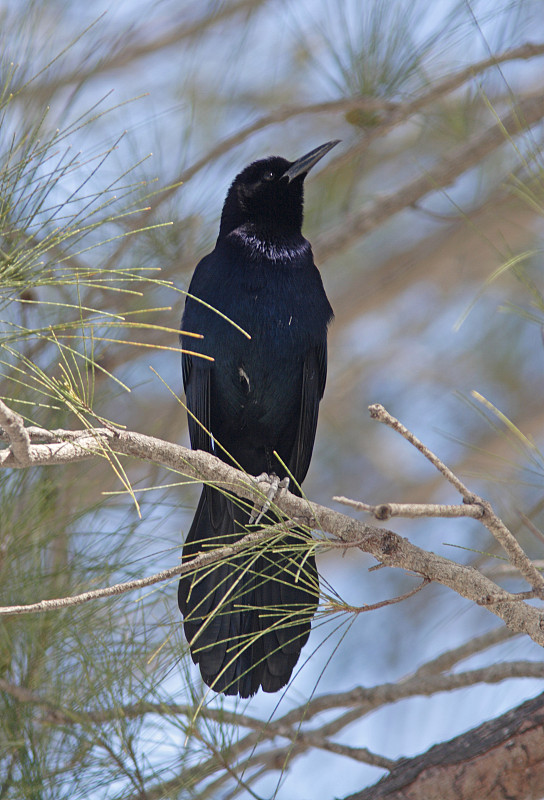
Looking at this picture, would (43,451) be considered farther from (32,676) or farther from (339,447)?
(339,447)

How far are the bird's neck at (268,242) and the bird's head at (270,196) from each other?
0.01 meters

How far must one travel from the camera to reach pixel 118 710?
7.25 ft

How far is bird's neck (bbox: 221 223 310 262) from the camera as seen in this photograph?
115 inches

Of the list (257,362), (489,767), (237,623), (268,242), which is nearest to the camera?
(489,767)

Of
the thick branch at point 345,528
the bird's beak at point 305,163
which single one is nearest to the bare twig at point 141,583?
the thick branch at point 345,528

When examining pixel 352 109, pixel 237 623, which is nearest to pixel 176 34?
pixel 352 109

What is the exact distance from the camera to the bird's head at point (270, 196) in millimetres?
3066

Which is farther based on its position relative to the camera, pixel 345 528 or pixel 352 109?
pixel 352 109

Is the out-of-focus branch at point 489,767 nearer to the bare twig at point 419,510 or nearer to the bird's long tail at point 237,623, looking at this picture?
the bird's long tail at point 237,623

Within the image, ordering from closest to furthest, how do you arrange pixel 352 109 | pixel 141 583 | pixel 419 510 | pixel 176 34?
pixel 419 510, pixel 141 583, pixel 352 109, pixel 176 34

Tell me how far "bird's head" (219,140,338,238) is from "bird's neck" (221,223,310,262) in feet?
0.04

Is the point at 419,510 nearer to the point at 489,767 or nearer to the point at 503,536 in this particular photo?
the point at 503,536

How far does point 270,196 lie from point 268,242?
9.2 inches

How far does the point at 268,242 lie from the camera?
2.97 meters
